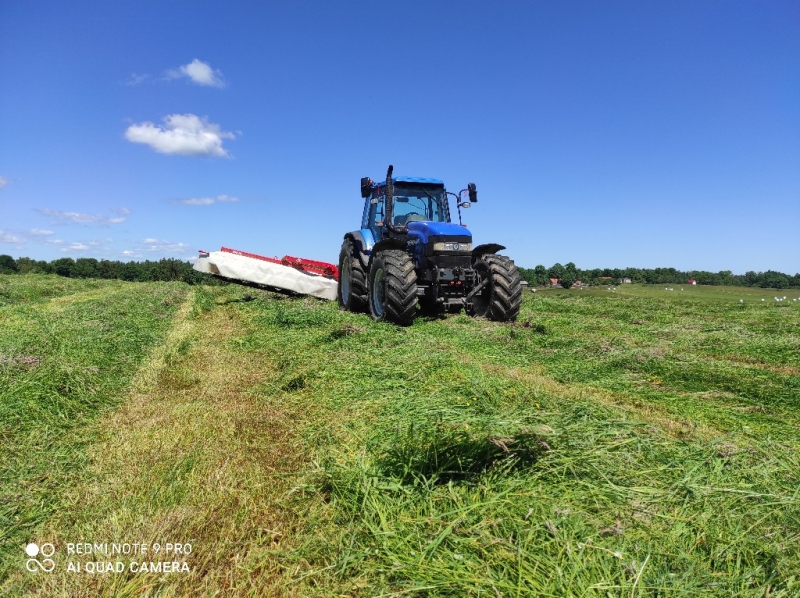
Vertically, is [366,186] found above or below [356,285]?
above

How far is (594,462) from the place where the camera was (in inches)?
100

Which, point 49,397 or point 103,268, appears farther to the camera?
point 103,268

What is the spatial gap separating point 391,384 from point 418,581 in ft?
8.08

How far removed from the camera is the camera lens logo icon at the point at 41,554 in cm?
217

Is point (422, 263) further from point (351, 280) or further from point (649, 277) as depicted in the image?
point (649, 277)

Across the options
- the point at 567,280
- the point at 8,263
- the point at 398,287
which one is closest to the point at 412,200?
the point at 398,287

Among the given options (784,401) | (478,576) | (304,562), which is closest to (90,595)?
(304,562)

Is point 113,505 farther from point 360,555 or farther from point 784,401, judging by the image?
point 784,401

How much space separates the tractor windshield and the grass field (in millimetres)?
4600

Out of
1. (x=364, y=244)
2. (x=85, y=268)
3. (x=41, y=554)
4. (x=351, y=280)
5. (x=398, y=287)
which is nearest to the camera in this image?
(x=41, y=554)

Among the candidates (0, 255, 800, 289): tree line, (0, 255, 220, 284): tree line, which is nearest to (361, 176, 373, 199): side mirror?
(0, 255, 800, 289): tree line

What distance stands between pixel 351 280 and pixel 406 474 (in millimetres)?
7700

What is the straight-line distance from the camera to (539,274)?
28766 millimetres

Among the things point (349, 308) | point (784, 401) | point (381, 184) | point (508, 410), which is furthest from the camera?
point (349, 308)
